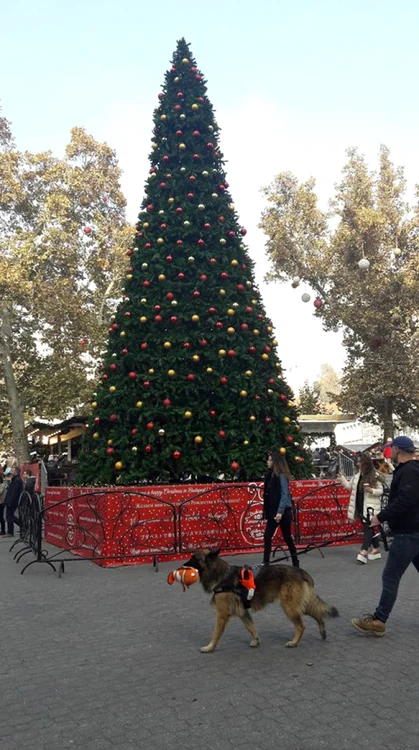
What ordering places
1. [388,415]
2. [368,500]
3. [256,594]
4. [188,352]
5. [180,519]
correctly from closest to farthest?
1. [256,594]
2. [368,500]
3. [180,519]
4. [188,352]
5. [388,415]

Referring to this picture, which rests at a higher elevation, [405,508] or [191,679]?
[405,508]

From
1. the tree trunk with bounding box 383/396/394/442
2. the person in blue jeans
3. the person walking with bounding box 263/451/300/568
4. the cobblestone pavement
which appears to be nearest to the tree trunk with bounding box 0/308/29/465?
the tree trunk with bounding box 383/396/394/442

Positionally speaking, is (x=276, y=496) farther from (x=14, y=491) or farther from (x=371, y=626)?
(x=14, y=491)

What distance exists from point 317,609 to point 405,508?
3.86 feet

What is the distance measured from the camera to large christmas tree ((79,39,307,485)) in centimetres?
1184

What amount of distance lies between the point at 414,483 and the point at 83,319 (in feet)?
84.6

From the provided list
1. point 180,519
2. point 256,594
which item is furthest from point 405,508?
point 180,519

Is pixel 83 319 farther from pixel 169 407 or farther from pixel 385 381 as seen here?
pixel 169 407

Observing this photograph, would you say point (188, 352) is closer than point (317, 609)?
No

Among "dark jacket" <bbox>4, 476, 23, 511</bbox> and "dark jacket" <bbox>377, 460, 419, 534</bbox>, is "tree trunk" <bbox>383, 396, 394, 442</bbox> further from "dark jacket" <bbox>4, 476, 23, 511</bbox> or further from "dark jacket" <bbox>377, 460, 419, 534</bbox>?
"dark jacket" <bbox>377, 460, 419, 534</bbox>

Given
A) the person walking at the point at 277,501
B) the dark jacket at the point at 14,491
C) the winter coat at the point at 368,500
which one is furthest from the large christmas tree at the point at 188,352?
the dark jacket at the point at 14,491

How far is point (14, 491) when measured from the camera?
14664 millimetres

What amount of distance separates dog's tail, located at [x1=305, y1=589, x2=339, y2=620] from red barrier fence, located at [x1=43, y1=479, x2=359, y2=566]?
4.24 metres

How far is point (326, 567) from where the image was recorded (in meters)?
9.49
